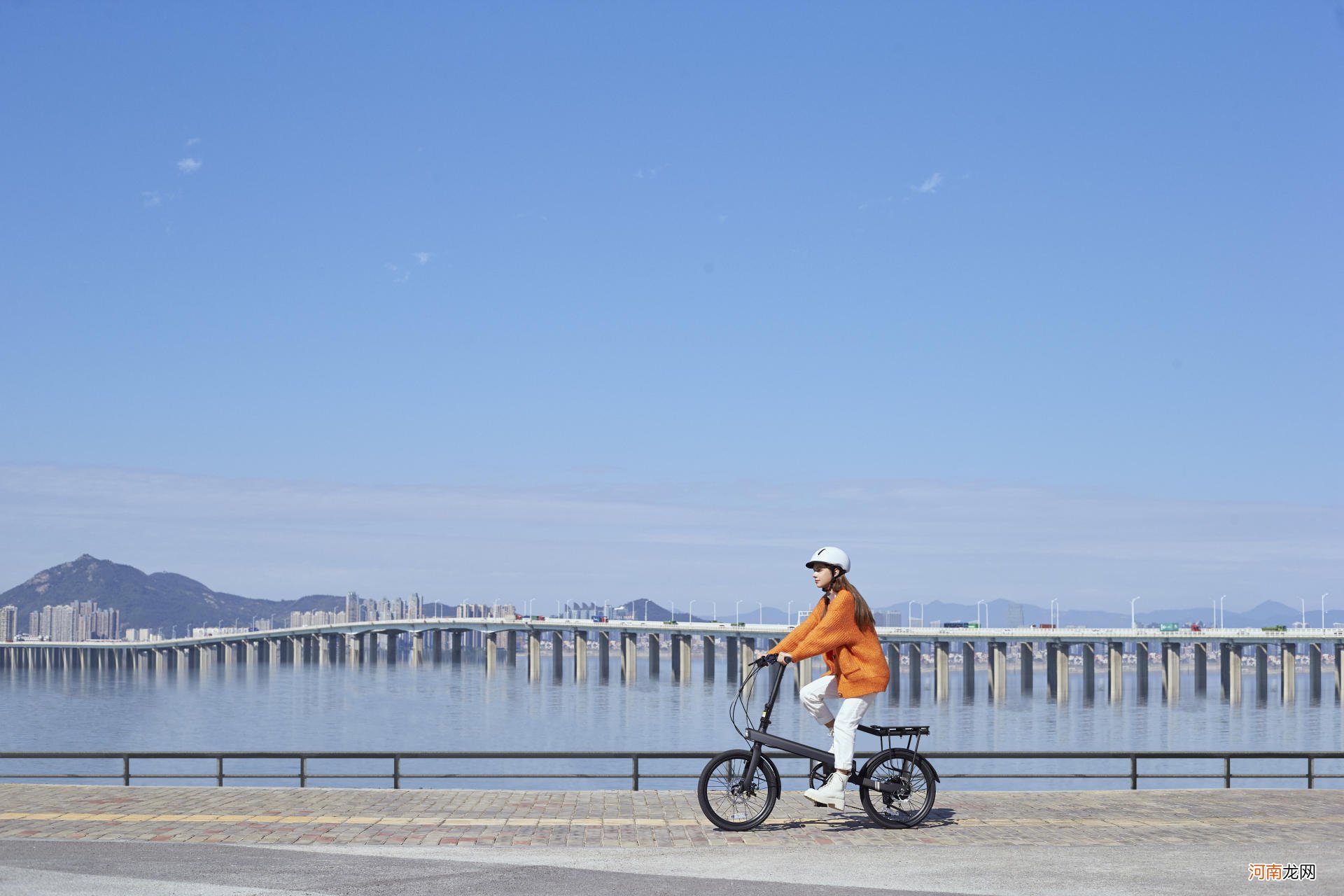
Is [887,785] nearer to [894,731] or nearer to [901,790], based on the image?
[901,790]

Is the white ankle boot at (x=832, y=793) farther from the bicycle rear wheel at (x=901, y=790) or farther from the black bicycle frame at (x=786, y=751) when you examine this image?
the bicycle rear wheel at (x=901, y=790)

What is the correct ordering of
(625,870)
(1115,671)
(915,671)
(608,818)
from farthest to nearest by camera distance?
(915,671) → (1115,671) → (608,818) → (625,870)

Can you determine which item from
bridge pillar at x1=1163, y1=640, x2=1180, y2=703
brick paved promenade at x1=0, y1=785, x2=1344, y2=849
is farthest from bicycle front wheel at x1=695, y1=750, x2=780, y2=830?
bridge pillar at x1=1163, y1=640, x2=1180, y2=703

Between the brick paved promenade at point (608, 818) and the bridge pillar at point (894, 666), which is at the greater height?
the brick paved promenade at point (608, 818)

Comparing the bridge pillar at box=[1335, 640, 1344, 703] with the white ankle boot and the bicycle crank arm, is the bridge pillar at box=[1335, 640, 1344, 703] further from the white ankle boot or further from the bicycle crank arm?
the white ankle boot

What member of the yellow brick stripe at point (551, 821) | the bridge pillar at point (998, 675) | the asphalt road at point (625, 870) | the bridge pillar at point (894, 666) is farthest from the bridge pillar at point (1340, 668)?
the asphalt road at point (625, 870)

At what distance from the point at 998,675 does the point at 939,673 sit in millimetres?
7344

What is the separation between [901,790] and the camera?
586 inches

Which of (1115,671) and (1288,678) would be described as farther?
(1115,671)

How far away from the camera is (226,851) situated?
13.2 meters

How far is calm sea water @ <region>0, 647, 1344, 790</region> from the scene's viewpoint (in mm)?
65562

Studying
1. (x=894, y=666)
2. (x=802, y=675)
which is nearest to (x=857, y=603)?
(x=802, y=675)

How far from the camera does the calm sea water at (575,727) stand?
215 ft

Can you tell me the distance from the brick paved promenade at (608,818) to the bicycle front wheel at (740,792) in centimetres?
19
